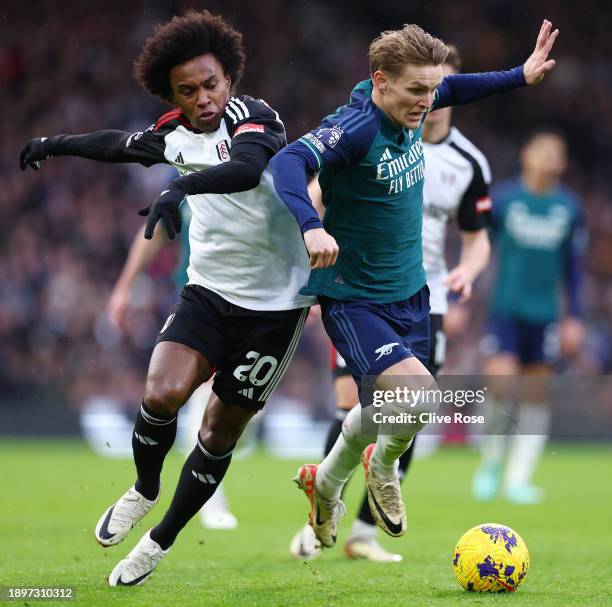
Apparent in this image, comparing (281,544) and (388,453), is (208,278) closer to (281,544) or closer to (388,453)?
(388,453)

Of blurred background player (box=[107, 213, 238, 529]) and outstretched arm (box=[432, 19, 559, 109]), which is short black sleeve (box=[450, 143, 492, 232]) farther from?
blurred background player (box=[107, 213, 238, 529])

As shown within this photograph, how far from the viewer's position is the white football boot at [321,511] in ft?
18.2

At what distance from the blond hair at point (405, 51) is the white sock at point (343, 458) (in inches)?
60.0

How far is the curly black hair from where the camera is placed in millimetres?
5113

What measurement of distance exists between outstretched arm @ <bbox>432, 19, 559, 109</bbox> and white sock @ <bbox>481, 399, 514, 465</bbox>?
5.48 m

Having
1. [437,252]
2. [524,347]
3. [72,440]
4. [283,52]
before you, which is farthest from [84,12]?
[437,252]

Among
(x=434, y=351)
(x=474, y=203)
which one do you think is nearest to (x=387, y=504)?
(x=434, y=351)

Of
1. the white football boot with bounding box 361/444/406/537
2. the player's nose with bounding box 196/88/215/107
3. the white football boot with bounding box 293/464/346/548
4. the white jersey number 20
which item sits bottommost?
the white football boot with bounding box 293/464/346/548

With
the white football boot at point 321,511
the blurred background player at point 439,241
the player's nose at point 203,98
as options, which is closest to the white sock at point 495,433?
the blurred background player at point 439,241

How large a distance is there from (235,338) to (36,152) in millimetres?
1264

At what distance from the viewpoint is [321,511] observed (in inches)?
219

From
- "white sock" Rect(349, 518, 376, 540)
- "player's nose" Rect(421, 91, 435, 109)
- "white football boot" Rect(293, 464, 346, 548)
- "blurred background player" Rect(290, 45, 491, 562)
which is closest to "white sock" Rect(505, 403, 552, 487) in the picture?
"blurred background player" Rect(290, 45, 491, 562)

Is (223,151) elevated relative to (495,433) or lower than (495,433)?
elevated

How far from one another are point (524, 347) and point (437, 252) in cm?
418
